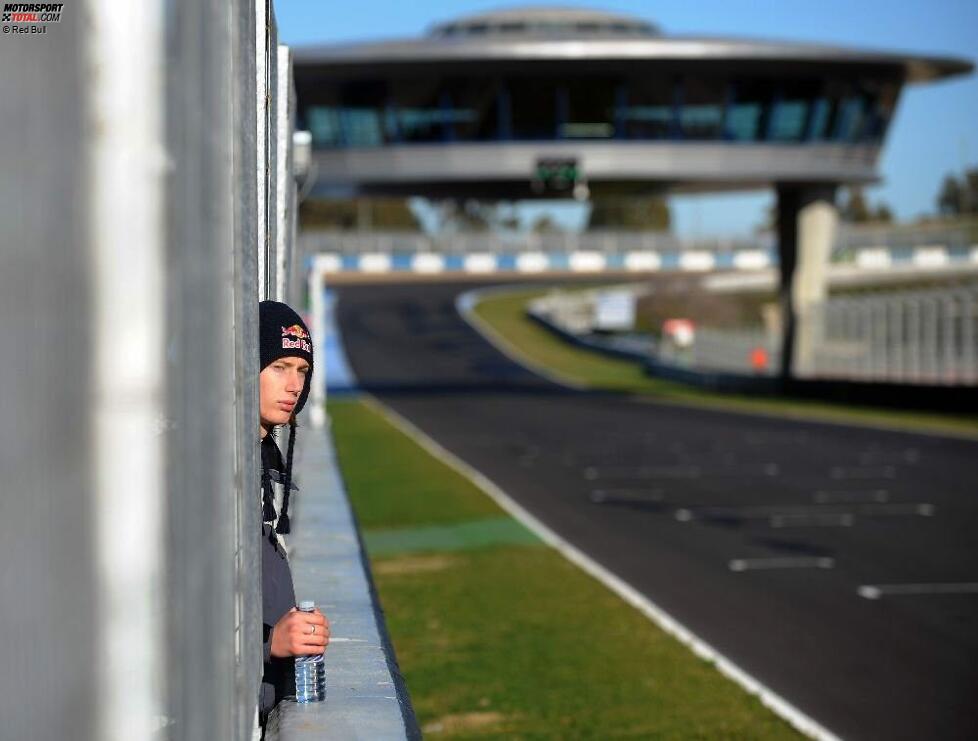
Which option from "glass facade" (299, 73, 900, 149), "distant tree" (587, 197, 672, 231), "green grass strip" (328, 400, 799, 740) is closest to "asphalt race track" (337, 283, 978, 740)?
"green grass strip" (328, 400, 799, 740)

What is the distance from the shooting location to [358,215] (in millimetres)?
175250

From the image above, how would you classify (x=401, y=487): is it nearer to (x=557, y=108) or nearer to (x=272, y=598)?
(x=272, y=598)

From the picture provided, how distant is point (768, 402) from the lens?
45906mm

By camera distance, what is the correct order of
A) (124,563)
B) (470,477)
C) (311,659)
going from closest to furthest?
(124,563)
(311,659)
(470,477)

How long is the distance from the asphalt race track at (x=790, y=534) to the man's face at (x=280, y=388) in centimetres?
451

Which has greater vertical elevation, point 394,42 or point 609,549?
point 394,42

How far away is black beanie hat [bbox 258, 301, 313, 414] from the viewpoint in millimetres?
4117

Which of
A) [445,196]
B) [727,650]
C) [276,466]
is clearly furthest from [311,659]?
[445,196]

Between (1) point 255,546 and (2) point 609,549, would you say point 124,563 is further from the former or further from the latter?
(2) point 609,549

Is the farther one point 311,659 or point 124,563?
point 311,659

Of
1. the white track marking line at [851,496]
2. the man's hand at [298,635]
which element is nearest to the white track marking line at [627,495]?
Answer: the white track marking line at [851,496]

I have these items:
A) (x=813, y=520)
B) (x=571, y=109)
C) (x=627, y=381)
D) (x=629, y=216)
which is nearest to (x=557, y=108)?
(x=571, y=109)

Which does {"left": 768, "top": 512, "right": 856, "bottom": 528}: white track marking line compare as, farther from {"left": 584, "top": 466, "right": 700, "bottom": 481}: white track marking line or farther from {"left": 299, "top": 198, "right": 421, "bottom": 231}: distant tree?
{"left": 299, "top": 198, "right": 421, "bottom": 231}: distant tree

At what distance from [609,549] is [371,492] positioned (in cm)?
637
